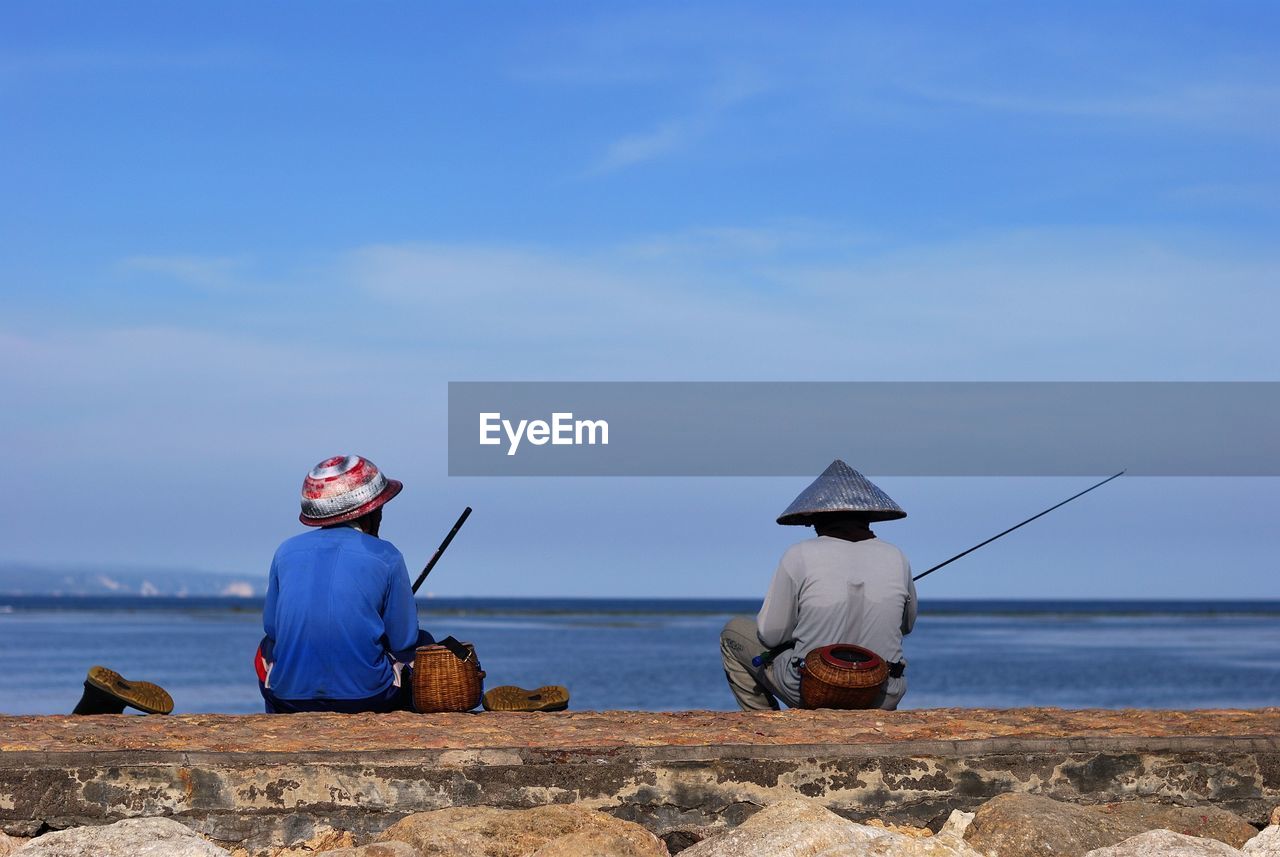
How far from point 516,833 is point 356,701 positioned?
5.60 ft

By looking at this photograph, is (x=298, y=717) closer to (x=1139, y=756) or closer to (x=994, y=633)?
(x=1139, y=756)

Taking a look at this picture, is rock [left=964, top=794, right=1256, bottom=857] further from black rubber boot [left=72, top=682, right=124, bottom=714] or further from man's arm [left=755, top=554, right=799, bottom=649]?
black rubber boot [left=72, top=682, right=124, bottom=714]

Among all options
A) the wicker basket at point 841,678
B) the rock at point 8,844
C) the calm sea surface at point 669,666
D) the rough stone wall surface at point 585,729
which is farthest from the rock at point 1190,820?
the calm sea surface at point 669,666

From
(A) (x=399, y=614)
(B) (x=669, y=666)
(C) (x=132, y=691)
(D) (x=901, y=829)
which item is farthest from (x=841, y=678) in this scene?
(B) (x=669, y=666)

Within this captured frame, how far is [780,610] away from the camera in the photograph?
646cm

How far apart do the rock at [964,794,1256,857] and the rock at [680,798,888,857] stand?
1.49ft

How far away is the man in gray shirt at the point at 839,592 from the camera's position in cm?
642

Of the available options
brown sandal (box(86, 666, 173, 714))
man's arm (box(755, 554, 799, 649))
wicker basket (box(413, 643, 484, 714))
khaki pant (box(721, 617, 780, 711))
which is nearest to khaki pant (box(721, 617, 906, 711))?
khaki pant (box(721, 617, 780, 711))

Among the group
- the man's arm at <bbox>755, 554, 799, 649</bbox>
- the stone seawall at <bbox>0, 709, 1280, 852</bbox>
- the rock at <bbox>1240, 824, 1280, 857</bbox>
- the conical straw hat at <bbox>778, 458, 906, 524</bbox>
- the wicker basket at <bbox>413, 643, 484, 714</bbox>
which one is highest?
the conical straw hat at <bbox>778, 458, 906, 524</bbox>

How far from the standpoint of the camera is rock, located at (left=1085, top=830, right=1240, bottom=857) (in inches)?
173

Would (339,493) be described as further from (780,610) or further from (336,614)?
(780,610)

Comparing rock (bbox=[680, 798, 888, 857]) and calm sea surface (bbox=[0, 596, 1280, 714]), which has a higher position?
rock (bbox=[680, 798, 888, 857])

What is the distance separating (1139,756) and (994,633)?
57.3 meters

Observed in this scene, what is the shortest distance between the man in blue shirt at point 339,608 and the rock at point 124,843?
4.68 feet
